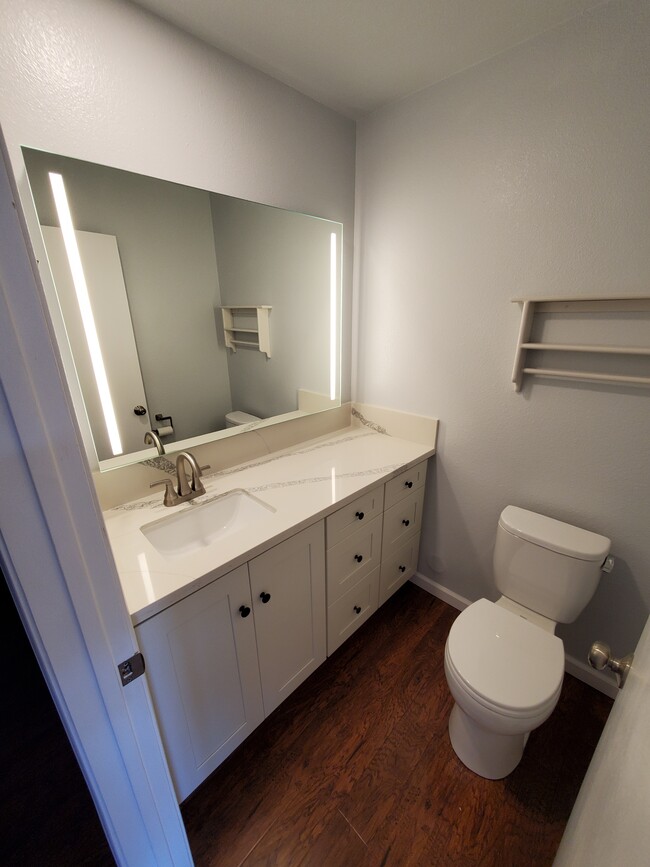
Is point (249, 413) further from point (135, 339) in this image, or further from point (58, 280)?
point (58, 280)

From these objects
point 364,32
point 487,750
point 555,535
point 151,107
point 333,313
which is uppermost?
point 364,32

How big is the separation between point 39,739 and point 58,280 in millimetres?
1650

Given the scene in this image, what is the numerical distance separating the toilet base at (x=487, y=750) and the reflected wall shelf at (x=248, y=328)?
5.53ft

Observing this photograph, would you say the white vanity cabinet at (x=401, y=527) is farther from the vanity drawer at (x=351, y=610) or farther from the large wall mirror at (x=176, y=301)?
the large wall mirror at (x=176, y=301)

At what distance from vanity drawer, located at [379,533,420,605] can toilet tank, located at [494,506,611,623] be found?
48 cm

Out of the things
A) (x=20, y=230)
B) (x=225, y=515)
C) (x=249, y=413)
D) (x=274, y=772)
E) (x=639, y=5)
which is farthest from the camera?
(x=249, y=413)

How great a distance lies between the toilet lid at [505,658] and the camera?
1.03m

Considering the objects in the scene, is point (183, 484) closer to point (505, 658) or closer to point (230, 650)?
point (230, 650)

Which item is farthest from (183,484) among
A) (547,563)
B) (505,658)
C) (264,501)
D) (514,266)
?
(514,266)

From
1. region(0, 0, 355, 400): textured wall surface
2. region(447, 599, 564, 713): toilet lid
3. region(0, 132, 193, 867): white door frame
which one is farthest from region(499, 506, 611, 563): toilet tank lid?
region(0, 0, 355, 400): textured wall surface

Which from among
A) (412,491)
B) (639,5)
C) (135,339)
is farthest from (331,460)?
(639,5)

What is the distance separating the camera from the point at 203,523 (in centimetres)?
130

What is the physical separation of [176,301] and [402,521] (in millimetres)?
1403

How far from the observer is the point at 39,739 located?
4.21 ft
